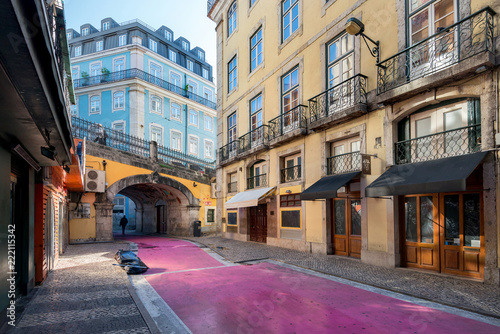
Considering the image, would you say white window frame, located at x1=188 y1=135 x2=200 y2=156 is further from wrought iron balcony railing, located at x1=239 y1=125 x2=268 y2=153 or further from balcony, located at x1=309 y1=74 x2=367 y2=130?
balcony, located at x1=309 y1=74 x2=367 y2=130

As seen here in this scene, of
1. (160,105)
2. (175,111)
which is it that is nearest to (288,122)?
(160,105)

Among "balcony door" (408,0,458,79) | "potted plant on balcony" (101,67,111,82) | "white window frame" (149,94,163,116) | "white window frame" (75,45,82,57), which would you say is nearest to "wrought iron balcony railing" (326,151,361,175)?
"balcony door" (408,0,458,79)

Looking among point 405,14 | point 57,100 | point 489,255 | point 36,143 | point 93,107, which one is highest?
point 93,107

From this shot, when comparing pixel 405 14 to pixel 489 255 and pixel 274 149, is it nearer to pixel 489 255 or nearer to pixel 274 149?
pixel 489 255

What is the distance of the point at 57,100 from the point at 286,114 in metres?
10.7

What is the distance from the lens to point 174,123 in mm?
32469

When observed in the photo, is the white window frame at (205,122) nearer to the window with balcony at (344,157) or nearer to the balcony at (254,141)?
the balcony at (254,141)

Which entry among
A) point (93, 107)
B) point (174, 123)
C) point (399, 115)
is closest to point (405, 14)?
point (399, 115)

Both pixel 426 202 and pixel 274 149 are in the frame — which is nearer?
pixel 426 202

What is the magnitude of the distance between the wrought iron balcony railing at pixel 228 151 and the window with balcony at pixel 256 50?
14.4ft

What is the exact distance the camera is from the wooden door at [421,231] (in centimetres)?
774

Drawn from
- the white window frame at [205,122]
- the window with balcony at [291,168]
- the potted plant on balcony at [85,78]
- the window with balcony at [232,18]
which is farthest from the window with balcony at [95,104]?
the window with balcony at [291,168]

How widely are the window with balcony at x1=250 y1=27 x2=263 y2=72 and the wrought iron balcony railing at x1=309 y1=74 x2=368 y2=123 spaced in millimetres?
5865

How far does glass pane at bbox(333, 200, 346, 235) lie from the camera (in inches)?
419
